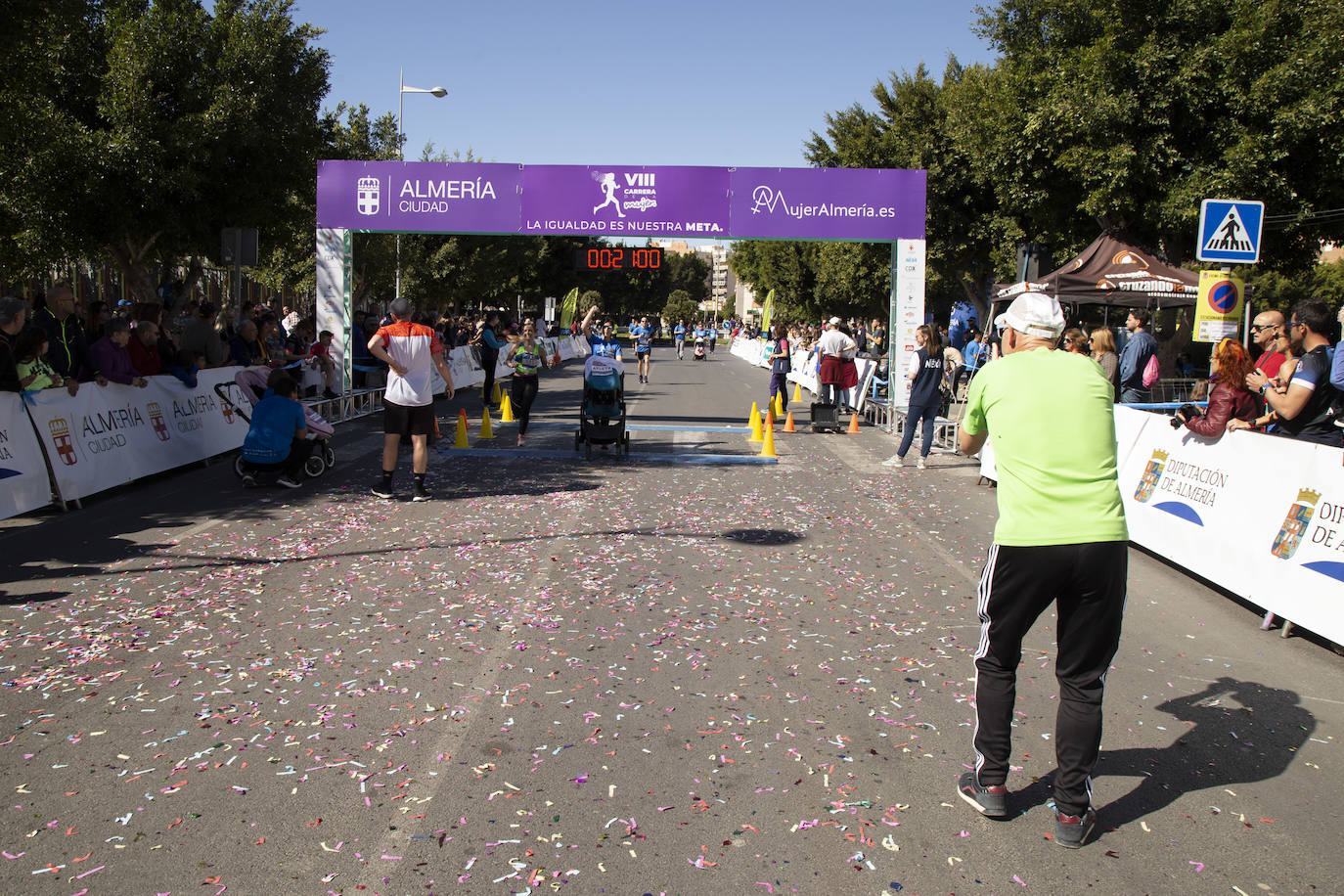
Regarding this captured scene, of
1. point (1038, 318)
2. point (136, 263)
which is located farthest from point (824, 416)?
point (1038, 318)

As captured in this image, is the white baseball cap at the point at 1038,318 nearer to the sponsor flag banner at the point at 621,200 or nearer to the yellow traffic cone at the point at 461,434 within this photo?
the yellow traffic cone at the point at 461,434

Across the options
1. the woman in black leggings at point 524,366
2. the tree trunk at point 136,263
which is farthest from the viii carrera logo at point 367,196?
the woman in black leggings at point 524,366

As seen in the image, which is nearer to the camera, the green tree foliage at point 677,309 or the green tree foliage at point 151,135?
the green tree foliage at point 151,135

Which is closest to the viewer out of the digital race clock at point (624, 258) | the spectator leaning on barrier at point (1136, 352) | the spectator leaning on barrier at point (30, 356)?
the spectator leaning on barrier at point (30, 356)

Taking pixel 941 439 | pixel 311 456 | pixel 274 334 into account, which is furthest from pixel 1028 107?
pixel 311 456

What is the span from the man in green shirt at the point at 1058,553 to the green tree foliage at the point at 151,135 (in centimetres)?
1733

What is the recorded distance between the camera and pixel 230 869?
3.46m

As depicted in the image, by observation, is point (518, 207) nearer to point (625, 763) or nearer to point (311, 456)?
point (311, 456)

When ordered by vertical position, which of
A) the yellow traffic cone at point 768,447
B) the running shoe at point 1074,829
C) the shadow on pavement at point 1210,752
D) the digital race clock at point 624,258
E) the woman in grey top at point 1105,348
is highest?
the digital race clock at point 624,258

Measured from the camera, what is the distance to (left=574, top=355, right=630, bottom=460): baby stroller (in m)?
13.8

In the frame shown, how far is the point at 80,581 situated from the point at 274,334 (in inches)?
389

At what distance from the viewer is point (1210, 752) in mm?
4633

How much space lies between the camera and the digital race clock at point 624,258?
20719mm

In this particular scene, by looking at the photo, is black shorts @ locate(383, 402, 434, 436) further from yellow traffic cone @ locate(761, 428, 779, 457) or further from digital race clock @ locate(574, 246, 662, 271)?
digital race clock @ locate(574, 246, 662, 271)
